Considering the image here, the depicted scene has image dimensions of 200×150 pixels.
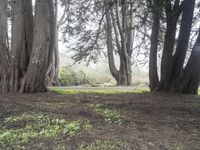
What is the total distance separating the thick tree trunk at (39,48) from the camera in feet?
24.4

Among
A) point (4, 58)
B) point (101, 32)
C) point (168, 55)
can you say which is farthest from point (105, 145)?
point (101, 32)

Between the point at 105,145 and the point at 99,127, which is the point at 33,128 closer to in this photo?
the point at 99,127

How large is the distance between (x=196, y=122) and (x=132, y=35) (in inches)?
447

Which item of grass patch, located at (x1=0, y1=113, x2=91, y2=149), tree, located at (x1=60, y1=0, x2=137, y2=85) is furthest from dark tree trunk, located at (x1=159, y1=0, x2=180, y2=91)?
→ grass patch, located at (x1=0, y1=113, x2=91, y2=149)

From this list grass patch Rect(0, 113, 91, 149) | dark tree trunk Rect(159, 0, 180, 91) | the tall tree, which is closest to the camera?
grass patch Rect(0, 113, 91, 149)

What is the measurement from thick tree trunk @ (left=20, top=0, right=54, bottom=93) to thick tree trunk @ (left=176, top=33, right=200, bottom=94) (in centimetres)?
373

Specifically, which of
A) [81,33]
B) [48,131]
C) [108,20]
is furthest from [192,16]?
[108,20]

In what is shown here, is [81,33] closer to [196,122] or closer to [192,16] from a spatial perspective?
[192,16]

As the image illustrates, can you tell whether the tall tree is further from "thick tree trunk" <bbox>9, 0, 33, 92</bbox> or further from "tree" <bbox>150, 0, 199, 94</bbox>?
"thick tree trunk" <bbox>9, 0, 33, 92</bbox>

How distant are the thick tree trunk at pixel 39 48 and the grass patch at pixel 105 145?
15.7ft

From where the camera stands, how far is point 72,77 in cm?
1731

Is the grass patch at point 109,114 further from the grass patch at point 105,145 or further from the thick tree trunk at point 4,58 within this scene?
the thick tree trunk at point 4,58

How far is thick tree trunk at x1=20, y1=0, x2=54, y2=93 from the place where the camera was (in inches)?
293

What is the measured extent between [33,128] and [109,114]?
130cm
